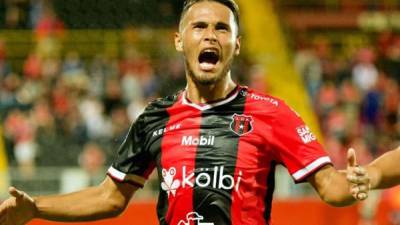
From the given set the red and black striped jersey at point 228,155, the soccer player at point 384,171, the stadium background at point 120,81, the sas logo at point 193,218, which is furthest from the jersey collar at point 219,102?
the stadium background at point 120,81

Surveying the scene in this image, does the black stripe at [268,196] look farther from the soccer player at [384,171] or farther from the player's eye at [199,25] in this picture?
the player's eye at [199,25]

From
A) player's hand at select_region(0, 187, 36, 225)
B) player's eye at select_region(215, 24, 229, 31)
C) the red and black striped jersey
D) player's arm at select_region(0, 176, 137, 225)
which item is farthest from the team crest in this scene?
player's hand at select_region(0, 187, 36, 225)

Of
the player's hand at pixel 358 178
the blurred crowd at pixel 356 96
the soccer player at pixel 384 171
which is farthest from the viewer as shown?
the blurred crowd at pixel 356 96

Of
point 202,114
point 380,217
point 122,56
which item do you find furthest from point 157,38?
point 202,114

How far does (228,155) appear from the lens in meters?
4.11

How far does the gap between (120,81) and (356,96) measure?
9.46 feet

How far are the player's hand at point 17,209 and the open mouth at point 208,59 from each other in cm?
87

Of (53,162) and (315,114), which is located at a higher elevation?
(315,114)

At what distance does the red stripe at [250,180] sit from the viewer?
13.1 feet

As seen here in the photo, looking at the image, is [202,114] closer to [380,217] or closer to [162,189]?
[162,189]

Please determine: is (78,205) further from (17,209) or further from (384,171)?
(384,171)

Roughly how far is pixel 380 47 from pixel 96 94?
443cm

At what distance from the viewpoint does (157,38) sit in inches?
543

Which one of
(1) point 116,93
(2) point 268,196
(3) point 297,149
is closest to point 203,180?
(2) point 268,196
